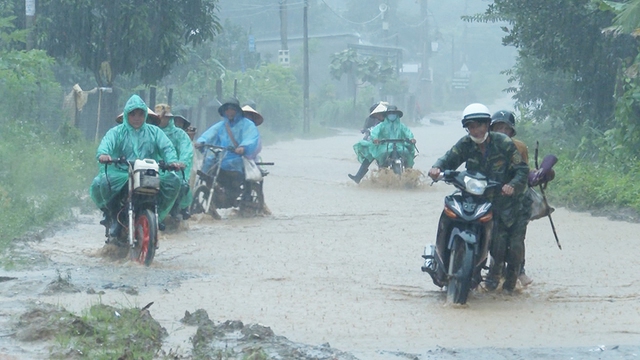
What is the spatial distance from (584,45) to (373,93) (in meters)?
40.6

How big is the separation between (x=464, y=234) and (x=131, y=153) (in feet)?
12.5

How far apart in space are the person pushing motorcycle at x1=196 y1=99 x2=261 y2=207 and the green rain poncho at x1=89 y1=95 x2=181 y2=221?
407 cm

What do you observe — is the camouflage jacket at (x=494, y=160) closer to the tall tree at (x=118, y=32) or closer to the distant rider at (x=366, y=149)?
the distant rider at (x=366, y=149)

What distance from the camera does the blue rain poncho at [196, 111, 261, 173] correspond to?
1505cm

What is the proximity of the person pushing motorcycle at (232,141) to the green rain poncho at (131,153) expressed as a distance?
4.07 meters

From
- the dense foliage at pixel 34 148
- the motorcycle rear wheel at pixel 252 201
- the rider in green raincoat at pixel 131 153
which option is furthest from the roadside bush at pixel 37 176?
the motorcycle rear wheel at pixel 252 201

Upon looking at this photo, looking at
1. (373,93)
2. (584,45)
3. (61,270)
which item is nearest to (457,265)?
(61,270)

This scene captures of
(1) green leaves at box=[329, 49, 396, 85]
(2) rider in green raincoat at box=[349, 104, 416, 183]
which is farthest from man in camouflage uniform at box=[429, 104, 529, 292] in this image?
(1) green leaves at box=[329, 49, 396, 85]

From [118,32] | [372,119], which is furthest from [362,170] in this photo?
[118,32]

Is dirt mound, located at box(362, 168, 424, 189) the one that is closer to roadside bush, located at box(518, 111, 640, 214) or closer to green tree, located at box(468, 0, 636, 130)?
roadside bush, located at box(518, 111, 640, 214)

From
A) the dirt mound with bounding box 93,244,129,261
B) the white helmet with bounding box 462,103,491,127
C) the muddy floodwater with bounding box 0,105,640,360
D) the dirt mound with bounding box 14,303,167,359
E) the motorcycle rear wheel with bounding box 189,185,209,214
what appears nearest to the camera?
the dirt mound with bounding box 14,303,167,359

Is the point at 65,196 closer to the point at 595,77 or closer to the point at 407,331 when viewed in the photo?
the point at 407,331

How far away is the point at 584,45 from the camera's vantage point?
21250 millimetres

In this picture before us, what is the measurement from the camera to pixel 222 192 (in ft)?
49.5
